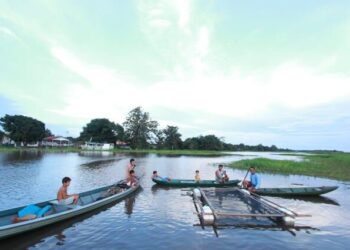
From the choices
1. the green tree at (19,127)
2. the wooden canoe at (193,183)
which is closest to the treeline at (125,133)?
the green tree at (19,127)

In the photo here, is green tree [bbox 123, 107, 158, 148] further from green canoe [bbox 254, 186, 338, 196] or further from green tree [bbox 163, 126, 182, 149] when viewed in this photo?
green canoe [bbox 254, 186, 338, 196]

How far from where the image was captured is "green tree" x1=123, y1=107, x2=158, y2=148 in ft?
340

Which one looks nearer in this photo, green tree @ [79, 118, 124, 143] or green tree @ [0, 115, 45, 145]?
green tree @ [0, 115, 45, 145]

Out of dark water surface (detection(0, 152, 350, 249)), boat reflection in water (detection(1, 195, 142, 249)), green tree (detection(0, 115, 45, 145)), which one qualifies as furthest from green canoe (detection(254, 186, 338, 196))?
green tree (detection(0, 115, 45, 145))

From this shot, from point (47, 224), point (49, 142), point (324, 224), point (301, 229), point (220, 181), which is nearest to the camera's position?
point (47, 224)

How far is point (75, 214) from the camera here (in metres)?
11.6

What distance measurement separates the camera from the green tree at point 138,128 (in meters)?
104

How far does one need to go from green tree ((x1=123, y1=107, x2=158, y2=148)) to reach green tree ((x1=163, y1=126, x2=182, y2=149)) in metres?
9.42

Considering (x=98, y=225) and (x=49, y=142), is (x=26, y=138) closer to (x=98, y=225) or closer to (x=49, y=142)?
(x=49, y=142)

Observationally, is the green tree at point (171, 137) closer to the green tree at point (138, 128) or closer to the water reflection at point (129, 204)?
the green tree at point (138, 128)

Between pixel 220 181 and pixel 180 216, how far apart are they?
9.16 metres

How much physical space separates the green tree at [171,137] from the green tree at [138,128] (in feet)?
30.9

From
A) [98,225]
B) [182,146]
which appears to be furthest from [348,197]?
[182,146]

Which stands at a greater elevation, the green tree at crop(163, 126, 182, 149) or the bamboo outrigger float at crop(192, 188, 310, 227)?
the green tree at crop(163, 126, 182, 149)
